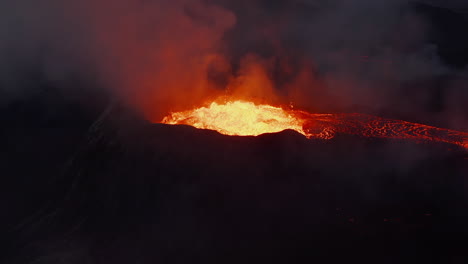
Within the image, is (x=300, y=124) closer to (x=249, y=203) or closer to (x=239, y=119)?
(x=239, y=119)

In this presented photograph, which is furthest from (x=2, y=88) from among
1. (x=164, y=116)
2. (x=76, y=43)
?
(x=164, y=116)

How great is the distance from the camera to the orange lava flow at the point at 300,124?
914cm

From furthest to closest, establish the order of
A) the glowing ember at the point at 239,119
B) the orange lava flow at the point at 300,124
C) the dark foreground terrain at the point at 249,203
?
1. the glowing ember at the point at 239,119
2. the orange lava flow at the point at 300,124
3. the dark foreground terrain at the point at 249,203

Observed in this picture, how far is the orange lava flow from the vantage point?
9141 mm

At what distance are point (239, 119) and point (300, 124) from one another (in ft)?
5.50

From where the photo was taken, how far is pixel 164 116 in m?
9.73

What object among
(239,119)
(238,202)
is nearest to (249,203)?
(238,202)

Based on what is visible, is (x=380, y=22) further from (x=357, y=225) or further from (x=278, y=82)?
(x=357, y=225)

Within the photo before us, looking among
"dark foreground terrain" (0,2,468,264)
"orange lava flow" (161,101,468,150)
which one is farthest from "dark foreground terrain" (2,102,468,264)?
"orange lava flow" (161,101,468,150)

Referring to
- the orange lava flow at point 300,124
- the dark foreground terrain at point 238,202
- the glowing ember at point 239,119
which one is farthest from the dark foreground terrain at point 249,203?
the glowing ember at point 239,119

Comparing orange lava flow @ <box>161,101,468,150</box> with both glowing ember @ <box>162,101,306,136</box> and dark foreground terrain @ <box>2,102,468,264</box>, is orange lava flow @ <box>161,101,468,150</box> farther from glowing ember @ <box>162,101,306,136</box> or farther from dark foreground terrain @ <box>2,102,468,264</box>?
dark foreground terrain @ <box>2,102,468,264</box>

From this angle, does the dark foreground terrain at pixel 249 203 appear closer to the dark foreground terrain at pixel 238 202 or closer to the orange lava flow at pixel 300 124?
the dark foreground terrain at pixel 238 202

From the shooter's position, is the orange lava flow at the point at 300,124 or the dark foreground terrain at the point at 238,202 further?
the orange lava flow at the point at 300,124

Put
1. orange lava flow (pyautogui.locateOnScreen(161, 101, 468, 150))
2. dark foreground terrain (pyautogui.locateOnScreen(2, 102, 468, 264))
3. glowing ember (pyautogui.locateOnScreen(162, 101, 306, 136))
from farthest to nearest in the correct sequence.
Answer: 1. glowing ember (pyautogui.locateOnScreen(162, 101, 306, 136))
2. orange lava flow (pyautogui.locateOnScreen(161, 101, 468, 150))
3. dark foreground terrain (pyautogui.locateOnScreen(2, 102, 468, 264))
